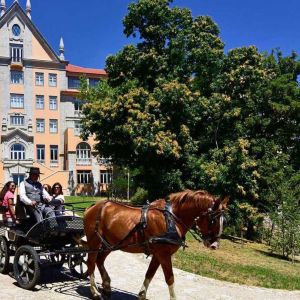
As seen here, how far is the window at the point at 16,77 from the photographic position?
59.6 m

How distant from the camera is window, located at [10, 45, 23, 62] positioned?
59.5m

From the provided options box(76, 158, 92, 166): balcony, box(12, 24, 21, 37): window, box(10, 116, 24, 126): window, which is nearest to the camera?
box(10, 116, 24, 126): window

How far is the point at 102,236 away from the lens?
30.2ft

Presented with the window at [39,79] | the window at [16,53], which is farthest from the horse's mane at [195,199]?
the window at [16,53]

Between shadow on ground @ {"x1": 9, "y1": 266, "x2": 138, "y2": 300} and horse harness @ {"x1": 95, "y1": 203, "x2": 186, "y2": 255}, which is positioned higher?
horse harness @ {"x1": 95, "y1": 203, "x2": 186, "y2": 255}

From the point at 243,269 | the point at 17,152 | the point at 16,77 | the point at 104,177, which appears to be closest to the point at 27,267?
the point at 243,269

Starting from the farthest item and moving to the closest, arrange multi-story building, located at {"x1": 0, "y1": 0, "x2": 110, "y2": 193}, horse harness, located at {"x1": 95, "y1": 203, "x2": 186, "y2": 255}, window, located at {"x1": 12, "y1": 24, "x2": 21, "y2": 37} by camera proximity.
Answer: window, located at {"x1": 12, "y1": 24, "x2": 21, "y2": 37} < multi-story building, located at {"x1": 0, "y1": 0, "x2": 110, "y2": 193} < horse harness, located at {"x1": 95, "y1": 203, "x2": 186, "y2": 255}

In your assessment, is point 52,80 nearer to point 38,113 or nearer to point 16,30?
point 38,113

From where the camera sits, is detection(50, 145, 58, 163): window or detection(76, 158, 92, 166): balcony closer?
detection(76, 158, 92, 166): balcony

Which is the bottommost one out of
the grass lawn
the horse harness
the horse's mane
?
the grass lawn

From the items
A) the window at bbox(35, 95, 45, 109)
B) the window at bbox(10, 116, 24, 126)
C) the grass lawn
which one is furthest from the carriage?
the window at bbox(35, 95, 45, 109)

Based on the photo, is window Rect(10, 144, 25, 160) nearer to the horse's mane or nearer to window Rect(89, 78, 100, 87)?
window Rect(89, 78, 100, 87)

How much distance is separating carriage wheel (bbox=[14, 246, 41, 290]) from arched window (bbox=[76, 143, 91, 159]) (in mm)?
50982

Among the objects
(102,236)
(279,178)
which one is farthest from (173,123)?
(102,236)
